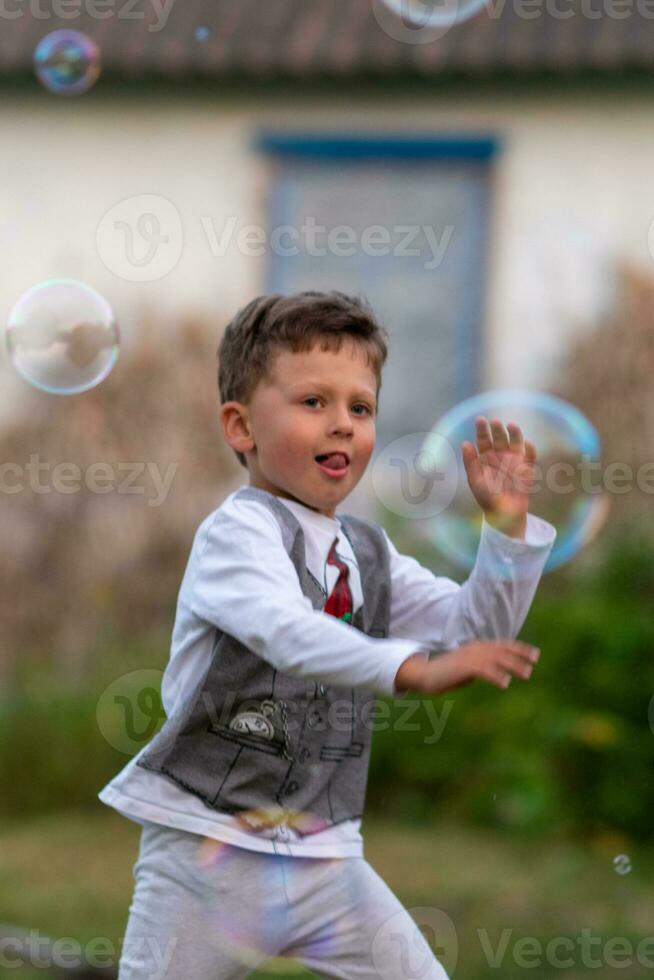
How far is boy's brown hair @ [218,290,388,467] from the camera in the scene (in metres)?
2.55

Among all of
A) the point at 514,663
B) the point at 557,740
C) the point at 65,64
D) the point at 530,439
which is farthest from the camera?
the point at 557,740

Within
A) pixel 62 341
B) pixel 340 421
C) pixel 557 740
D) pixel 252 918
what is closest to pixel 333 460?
pixel 340 421

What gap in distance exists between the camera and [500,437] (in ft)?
8.43

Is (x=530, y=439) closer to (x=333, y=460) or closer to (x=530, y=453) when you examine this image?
(x=530, y=453)

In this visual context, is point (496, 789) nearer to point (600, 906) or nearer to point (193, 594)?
point (600, 906)

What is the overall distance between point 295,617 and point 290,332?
1.80ft

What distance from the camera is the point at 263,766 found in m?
2.45

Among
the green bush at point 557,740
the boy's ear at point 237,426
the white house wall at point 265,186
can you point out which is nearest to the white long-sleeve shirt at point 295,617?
the boy's ear at point 237,426

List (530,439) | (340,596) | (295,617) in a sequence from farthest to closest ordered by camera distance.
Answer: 1. (530,439)
2. (340,596)
3. (295,617)

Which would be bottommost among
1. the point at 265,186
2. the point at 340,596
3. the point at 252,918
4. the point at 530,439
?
the point at 252,918

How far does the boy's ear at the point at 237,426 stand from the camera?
2.59 m

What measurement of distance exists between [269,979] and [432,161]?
4.29 m

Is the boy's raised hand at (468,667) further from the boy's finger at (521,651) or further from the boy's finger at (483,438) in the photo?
the boy's finger at (483,438)

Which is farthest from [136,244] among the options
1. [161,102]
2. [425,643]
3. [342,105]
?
[425,643]
